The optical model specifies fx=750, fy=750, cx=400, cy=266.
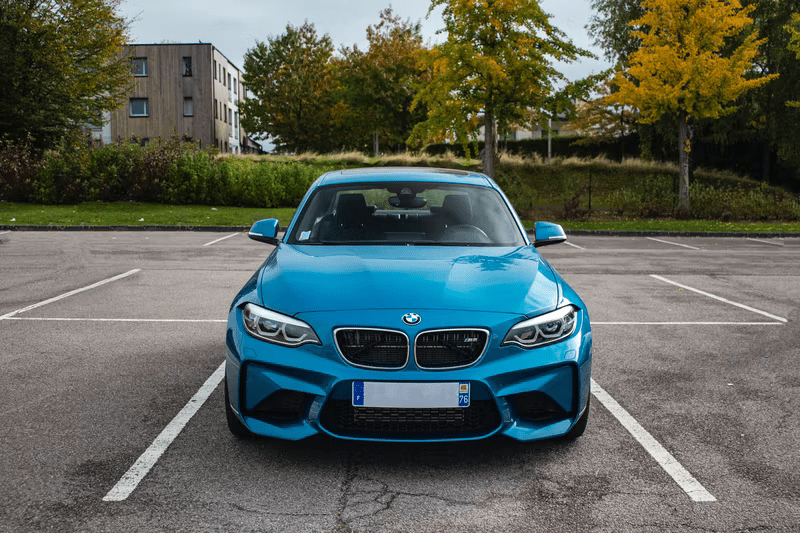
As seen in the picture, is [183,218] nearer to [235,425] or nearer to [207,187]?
[207,187]

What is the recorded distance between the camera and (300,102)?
5403 cm

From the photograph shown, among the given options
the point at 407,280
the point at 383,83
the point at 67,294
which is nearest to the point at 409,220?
the point at 407,280

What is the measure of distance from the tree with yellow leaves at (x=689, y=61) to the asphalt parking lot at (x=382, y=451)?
17363 millimetres

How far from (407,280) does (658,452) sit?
5.24 feet

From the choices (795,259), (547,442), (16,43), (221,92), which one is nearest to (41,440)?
(547,442)

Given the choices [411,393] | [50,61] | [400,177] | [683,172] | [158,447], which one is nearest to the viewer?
[411,393]

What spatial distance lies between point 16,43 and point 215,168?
9868 millimetres

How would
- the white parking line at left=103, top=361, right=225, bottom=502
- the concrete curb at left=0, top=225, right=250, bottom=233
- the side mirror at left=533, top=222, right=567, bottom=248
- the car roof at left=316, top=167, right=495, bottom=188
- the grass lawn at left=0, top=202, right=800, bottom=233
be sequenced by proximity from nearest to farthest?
1. the white parking line at left=103, top=361, right=225, bottom=502
2. the side mirror at left=533, top=222, right=567, bottom=248
3. the car roof at left=316, top=167, right=495, bottom=188
4. the concrete curb at left=0, top=225, right=250, bottom=233
5. the grass lawn at left=0, top=202, right=800, bottom=233

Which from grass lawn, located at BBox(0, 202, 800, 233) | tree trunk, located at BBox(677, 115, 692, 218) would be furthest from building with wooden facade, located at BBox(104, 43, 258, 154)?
tree trunk, located at BBox(677, 115, 692, 218)

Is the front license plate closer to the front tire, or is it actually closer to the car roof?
the front tire

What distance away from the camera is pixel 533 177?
119 ft

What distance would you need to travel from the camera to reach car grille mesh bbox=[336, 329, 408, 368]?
3.43 m

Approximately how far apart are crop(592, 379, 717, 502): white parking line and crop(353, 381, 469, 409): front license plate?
1155mm

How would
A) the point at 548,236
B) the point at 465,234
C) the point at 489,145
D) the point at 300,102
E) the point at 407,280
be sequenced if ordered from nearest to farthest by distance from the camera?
the point at 407,280 → the point at 465,234 → the point at 548,236 → the point at 489,145 → the point at 300,102
